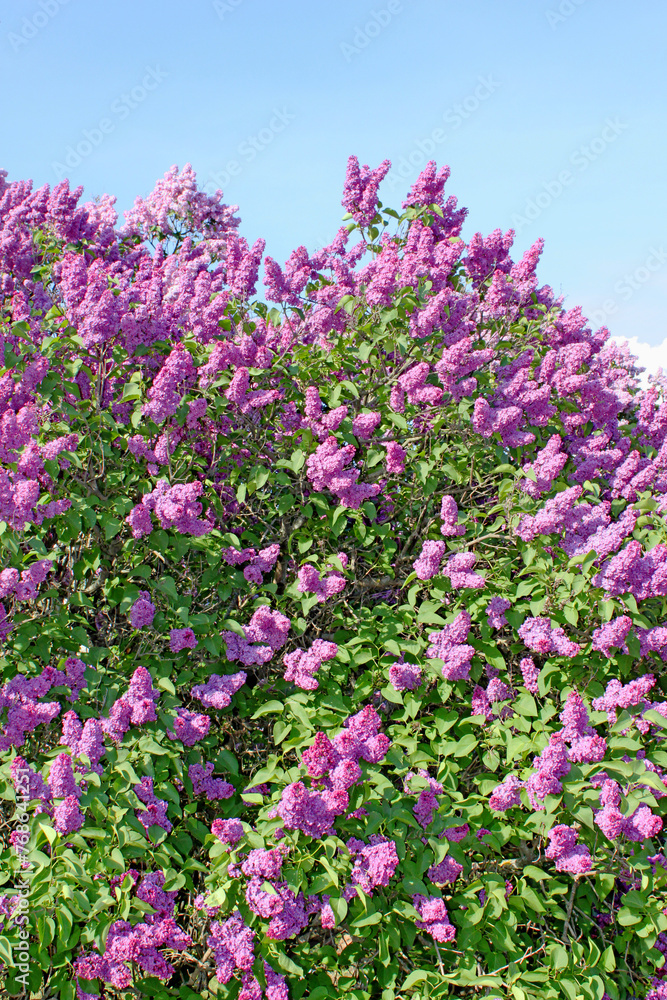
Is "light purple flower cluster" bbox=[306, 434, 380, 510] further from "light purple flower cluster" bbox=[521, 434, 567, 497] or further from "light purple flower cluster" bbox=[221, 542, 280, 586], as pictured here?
"light purple flower cluster" bbox=[521, 434, 567, 497]

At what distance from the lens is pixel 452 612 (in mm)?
3662

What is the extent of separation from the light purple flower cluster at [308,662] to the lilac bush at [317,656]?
0.8 inches

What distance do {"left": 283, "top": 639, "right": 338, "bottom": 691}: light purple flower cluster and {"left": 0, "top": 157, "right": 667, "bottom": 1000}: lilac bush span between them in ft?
0.07

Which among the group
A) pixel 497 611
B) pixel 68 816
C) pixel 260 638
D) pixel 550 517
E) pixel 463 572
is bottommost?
pixel 68 816

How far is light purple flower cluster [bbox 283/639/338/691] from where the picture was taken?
3.29 meters

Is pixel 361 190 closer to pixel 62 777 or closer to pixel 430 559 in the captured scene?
pixel 430 559

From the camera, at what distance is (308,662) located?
3.31 metres

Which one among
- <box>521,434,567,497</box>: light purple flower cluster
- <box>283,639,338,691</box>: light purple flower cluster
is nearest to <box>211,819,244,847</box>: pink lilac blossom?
<box>283,639,338,691</box>: light purple flower cluster

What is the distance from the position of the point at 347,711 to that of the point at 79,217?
5246mm

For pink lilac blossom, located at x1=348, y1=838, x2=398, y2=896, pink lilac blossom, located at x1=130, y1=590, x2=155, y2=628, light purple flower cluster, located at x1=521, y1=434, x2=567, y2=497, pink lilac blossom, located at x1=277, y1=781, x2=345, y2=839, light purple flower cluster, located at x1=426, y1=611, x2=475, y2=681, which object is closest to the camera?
pink lilac blossom, located at x1=277, y1=781, x2=345, y2=839

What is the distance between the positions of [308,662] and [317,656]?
5cm

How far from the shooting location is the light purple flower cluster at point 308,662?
329 centimetres

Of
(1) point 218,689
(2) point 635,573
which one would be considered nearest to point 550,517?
(2) point 635,573

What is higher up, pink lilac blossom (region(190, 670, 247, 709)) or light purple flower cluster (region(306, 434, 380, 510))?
light purple flower cluster (region(306, 434, 380, 510))
